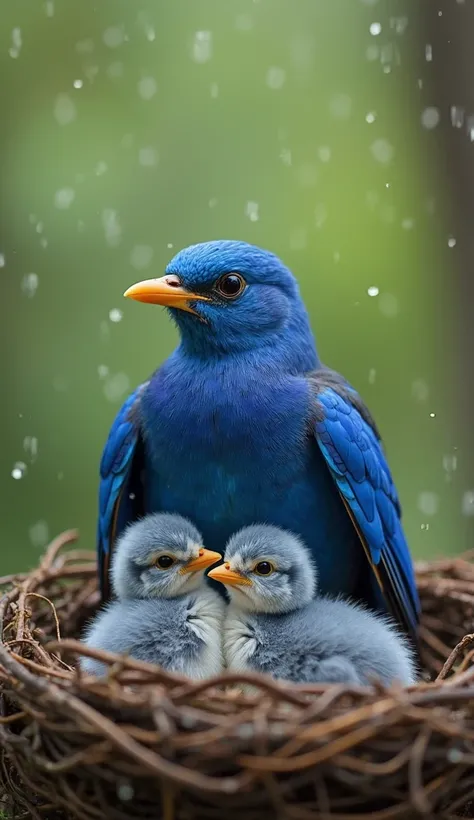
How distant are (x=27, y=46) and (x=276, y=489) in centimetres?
276

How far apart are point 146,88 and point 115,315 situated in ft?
3.44

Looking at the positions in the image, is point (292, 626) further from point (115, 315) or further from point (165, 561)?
point (115, 315)

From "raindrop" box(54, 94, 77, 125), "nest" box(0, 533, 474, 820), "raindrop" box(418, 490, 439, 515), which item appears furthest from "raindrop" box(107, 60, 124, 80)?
"nest" box(0, 533, 474, 820)

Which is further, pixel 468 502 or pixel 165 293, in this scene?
pixel 468 502

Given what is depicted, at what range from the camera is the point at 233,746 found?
2.04 m

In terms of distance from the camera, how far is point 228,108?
188 inches

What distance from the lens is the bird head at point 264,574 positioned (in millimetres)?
2717

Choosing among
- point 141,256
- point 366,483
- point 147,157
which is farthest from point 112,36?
point 366,483

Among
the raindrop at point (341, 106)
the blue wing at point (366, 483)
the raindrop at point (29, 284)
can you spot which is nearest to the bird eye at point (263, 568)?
the blue wing at point (366, 483)

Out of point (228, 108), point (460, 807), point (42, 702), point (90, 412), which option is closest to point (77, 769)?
point (42, 702)

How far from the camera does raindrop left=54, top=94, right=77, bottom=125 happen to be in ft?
15.4

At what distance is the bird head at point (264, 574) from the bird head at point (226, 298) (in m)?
0.59

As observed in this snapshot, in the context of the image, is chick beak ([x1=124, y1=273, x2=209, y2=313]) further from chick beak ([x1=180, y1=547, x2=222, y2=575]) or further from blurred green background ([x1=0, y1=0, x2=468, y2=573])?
blurred green background ([x1=0, y1=0, x2=468, y2=573])

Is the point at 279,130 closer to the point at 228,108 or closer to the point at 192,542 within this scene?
the point at 228,108
